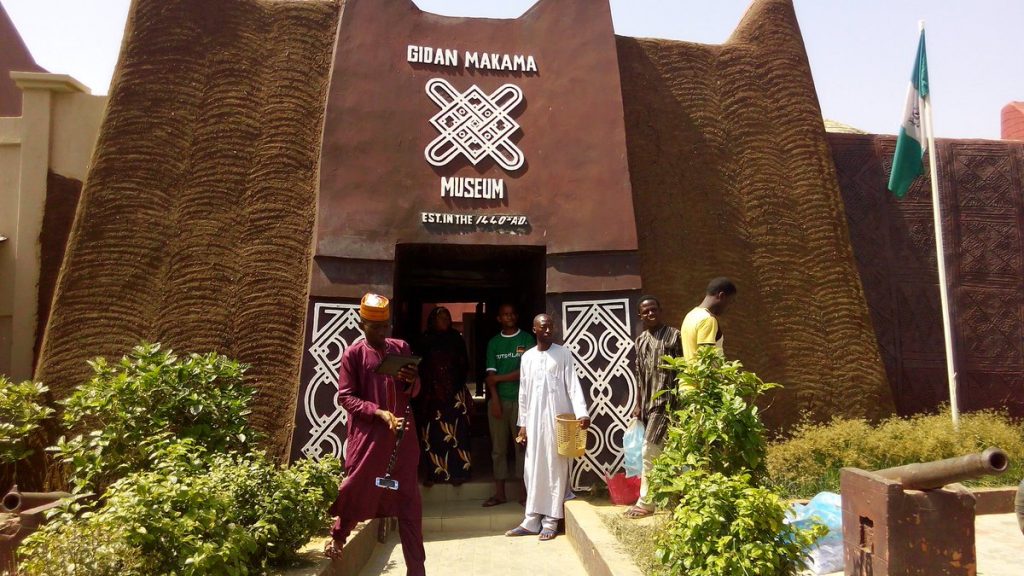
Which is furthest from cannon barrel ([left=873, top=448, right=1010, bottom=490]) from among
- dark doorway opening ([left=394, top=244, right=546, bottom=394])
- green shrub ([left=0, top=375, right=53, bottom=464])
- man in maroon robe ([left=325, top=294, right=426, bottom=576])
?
green shrub ([left=0, top=375, right=53, bottom=464])

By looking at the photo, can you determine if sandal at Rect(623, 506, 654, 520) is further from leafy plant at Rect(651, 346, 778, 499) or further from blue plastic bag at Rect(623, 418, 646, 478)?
leafy plant at Rect(651, 346, 778, 499)

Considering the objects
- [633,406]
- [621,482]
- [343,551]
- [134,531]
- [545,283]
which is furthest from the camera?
[545,283]

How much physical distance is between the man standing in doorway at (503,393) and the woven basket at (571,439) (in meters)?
0.80

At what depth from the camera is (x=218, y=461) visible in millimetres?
3566

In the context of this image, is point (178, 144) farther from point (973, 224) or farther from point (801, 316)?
point (973, 224)

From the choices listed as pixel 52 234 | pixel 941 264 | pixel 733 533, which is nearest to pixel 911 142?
pixel 941 264

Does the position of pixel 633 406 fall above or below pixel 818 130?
below

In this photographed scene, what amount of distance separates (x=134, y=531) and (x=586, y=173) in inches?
179

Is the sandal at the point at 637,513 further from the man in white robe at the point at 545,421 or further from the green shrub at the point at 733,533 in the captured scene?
the green shrub at the point at 733,533

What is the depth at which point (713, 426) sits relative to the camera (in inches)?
134

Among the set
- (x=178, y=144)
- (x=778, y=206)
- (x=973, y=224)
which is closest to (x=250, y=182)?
(x=178, y=144)

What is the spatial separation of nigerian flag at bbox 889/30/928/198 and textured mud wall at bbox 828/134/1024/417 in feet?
1.42

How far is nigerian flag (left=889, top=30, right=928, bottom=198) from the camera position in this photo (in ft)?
24.0

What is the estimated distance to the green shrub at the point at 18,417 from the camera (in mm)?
5043
